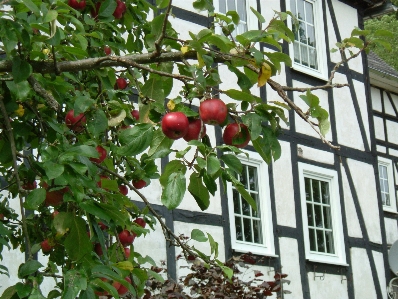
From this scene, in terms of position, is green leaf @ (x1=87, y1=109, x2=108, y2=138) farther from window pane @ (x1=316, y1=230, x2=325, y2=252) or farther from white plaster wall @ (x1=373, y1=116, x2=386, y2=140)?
white plaster wall @ (x1=373, y1=116, x2=386, y2=140)

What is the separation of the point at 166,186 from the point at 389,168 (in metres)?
12.8

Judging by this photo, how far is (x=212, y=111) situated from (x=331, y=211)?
353 inches

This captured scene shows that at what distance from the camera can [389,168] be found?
48.5ft

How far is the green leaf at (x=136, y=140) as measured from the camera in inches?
96.4

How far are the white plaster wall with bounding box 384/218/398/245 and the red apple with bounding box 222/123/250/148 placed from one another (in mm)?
11158

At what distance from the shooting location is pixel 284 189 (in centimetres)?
1045

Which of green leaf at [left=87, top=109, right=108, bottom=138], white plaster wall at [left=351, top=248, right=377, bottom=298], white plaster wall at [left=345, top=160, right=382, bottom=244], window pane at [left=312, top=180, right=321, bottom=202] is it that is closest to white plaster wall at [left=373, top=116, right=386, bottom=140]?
white plaster wall at [left=345, top=160, right=382, bottom=244]

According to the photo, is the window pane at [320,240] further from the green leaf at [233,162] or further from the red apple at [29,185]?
the green leaf at [233,162]

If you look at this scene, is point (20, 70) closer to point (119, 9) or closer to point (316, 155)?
point (119, 9)

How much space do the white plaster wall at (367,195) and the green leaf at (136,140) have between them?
933cm

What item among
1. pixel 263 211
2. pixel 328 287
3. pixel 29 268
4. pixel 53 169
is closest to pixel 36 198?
pixel 53 169

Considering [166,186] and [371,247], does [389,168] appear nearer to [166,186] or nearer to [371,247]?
[371,247]

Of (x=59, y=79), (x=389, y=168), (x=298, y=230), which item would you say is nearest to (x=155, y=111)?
(x=59, y=79)

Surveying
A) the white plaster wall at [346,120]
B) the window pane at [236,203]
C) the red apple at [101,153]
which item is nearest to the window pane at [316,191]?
the white plaster wall at [346,120]
